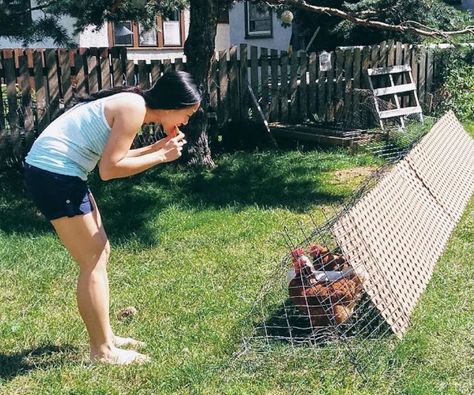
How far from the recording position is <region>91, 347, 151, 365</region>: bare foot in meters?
3.54

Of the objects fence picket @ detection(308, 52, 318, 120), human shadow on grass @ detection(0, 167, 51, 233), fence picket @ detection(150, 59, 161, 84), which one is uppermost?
fence picket @ detection(150, 59, 161, 84)

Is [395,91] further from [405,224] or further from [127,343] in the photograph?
[127,343]

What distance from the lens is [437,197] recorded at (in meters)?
5.73

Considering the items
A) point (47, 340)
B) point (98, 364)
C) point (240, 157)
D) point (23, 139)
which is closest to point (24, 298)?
point (47, 340)

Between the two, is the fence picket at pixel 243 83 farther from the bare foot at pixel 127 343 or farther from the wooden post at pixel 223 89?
the bare foot at pixel 127 343

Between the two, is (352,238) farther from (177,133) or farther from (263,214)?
(263,214)

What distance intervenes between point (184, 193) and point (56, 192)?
12.9 ft

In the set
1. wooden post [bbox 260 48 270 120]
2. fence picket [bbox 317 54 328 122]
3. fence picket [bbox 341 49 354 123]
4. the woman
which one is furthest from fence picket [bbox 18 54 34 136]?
the woman

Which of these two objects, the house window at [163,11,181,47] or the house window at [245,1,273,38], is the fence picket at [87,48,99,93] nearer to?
the house window at [163,11,181,47]

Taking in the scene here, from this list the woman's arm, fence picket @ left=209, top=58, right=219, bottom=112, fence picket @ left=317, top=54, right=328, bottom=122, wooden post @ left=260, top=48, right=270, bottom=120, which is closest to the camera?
the woman's arm

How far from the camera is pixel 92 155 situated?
11.0 ft

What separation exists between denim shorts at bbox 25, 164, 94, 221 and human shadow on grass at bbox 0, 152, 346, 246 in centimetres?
235

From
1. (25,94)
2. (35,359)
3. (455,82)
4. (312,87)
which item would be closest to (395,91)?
(312,87)

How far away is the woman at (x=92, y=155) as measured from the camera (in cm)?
323
